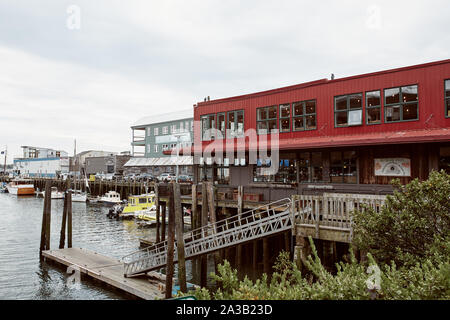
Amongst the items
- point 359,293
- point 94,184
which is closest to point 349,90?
point 359,293

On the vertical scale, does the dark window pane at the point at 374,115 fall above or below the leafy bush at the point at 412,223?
above

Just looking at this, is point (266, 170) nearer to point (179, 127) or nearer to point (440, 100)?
point (440, 100)

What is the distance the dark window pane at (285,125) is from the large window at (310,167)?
89.5 inches

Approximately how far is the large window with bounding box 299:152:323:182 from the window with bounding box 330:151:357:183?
0.73 m

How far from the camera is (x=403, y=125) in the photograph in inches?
716

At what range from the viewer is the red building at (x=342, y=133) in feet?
A: 56.5

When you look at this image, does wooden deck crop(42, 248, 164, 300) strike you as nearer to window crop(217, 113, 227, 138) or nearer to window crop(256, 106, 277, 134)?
window crop(217, 113, 227, 138)

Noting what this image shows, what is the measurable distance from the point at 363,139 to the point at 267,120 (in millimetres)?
7340

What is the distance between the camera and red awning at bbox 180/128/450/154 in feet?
52.1

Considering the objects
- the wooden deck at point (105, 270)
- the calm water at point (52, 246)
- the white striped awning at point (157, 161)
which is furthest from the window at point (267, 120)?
the white striped awning at point (157, 161)

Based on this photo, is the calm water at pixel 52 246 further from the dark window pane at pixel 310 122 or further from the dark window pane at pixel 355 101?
the dark window pane at pixel 355 101

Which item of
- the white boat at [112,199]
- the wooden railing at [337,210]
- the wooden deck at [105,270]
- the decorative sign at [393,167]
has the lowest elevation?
the wooden deck at [105,270]
